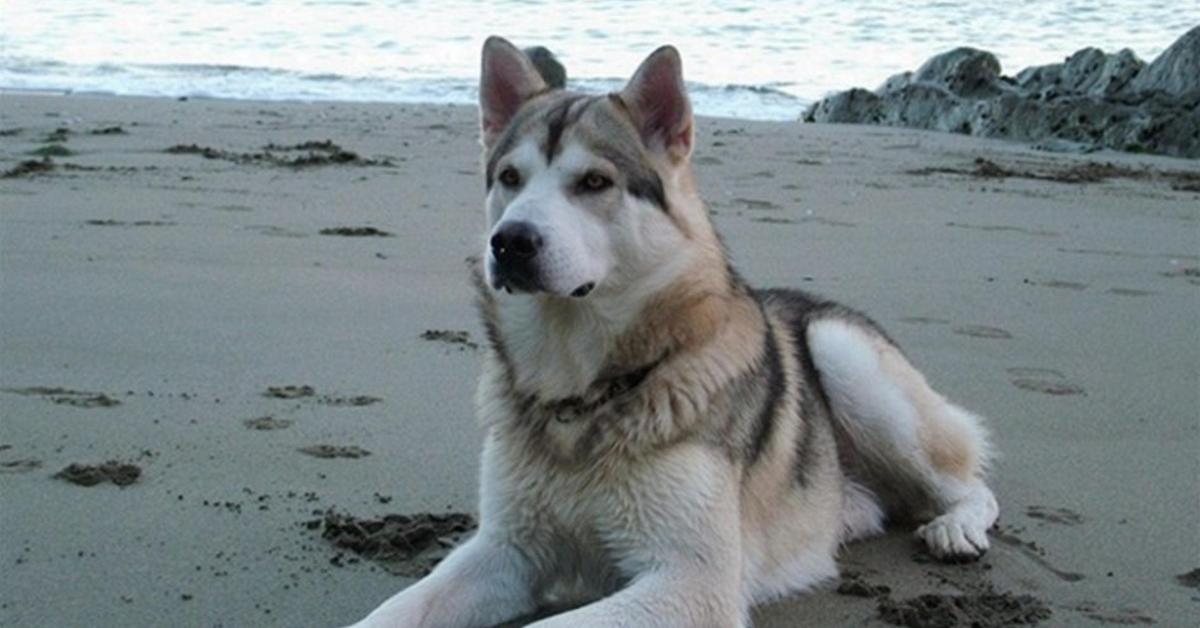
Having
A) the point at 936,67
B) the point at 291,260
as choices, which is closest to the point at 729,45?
the point at 936,67

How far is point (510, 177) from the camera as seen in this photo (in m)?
3.91

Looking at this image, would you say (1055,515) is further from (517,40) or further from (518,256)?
(517,40)

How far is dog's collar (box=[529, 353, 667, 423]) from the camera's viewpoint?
3.78 meters

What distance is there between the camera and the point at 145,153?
11438 mm

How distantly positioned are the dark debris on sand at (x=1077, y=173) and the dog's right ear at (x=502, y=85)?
8.25m

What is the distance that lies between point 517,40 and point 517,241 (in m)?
23.4

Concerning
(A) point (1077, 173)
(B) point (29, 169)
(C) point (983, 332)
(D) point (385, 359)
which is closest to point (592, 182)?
(D) point (385, 359)

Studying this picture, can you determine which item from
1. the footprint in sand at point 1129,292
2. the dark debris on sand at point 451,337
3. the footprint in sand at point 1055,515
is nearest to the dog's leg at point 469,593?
the footprint in sand at point 1055,515

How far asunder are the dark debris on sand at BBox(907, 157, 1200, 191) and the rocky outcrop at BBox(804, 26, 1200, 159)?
72.6 inches

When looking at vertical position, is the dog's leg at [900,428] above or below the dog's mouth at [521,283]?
below

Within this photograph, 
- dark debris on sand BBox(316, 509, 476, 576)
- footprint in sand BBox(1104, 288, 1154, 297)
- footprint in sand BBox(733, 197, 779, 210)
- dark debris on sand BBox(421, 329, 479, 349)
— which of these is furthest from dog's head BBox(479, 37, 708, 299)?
footprint in sand BBox(733, 197, 779, 210)

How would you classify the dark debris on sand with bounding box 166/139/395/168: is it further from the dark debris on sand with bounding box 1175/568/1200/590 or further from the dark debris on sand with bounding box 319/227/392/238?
the dark debris on sand with bounding box 1175/568/1200/590

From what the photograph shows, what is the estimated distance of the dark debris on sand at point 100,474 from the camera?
4445 mm

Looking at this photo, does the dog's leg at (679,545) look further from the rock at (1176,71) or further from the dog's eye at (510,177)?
the rock at (1176,71)
